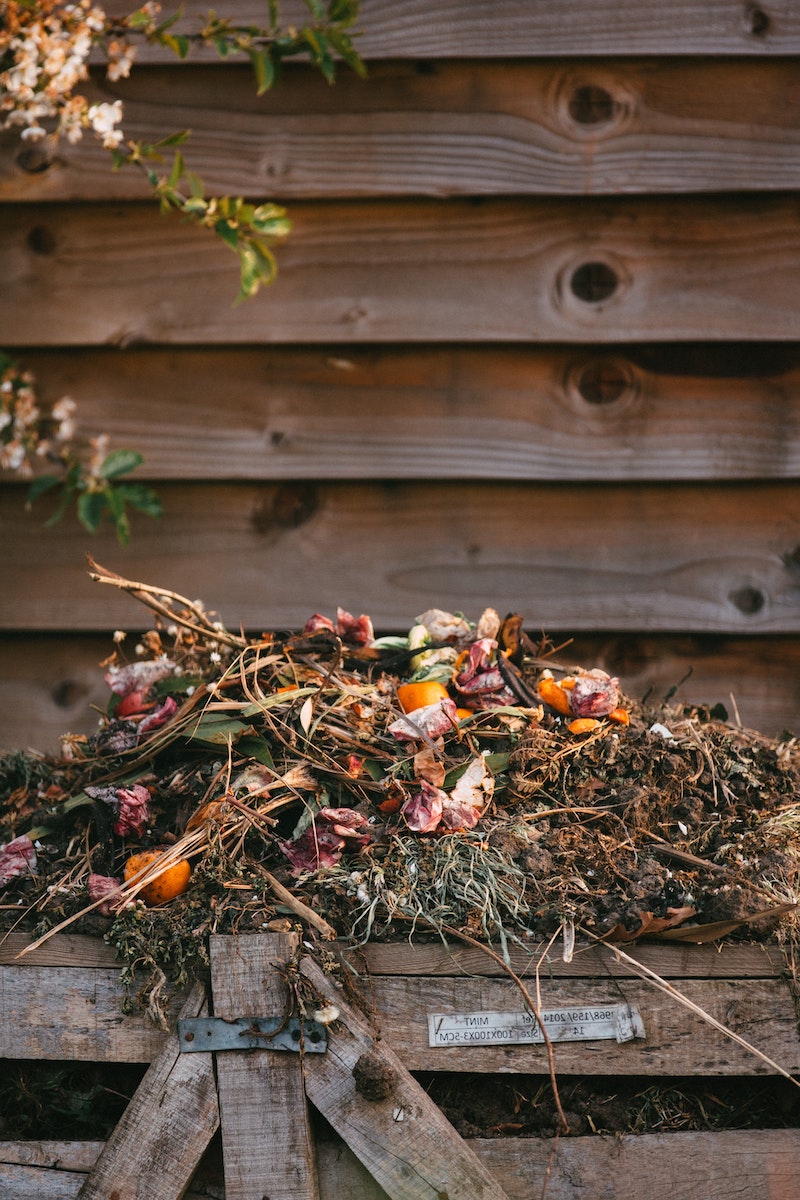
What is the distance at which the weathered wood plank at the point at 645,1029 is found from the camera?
3.51 ft

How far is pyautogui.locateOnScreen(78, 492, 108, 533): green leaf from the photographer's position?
5.85 feet

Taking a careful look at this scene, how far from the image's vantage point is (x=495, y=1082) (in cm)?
113

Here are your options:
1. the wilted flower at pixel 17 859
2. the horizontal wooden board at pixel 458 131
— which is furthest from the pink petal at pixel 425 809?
the horizontal wooden board at pixel 458 131

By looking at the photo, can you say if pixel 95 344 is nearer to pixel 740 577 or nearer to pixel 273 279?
pixel 273 279

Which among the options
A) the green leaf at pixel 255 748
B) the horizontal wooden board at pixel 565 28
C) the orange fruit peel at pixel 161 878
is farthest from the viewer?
the horizontal wooden board at pixel 565 28

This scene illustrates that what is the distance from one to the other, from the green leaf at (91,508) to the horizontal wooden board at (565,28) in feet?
2.73

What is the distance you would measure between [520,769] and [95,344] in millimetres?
1225

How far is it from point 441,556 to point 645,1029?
3.45 ft

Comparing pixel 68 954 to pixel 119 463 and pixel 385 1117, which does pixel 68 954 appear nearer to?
pixel 385 1117

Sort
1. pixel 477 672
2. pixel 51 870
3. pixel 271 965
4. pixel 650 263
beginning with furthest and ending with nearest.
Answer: pixel 650 263
pixel 477 672
pixel 51 870
pixel 271 965

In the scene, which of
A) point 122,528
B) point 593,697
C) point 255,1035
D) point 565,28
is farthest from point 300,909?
point 565,28

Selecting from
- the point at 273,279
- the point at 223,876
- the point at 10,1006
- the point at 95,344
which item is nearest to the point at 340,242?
the point at 273,279

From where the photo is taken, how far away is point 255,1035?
1.07 m

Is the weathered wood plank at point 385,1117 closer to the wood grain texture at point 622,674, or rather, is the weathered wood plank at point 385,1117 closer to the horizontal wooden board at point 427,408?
the wood grain texture at point 622,674
